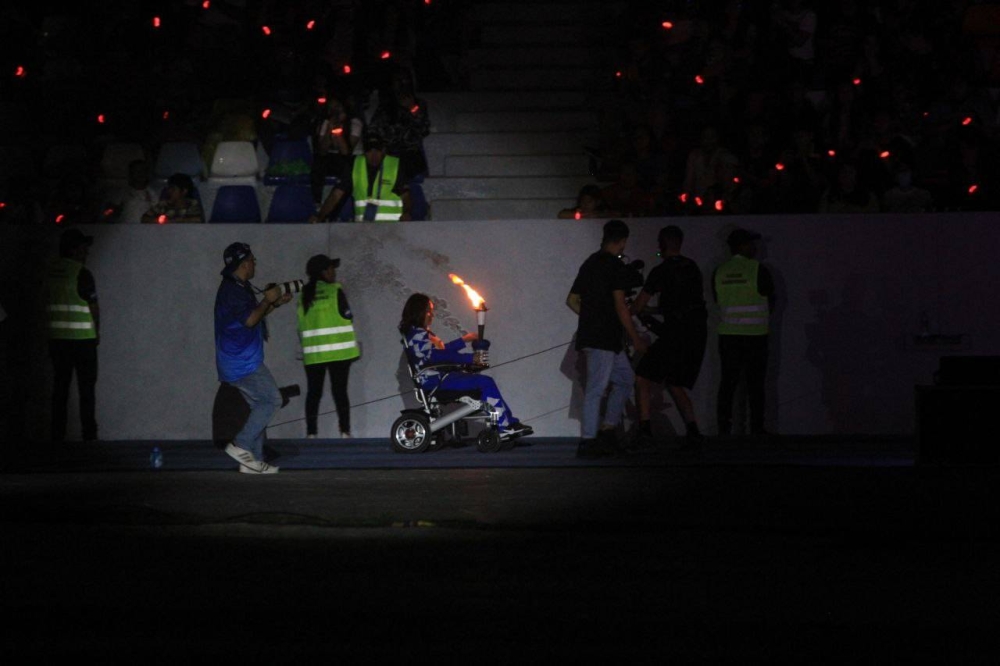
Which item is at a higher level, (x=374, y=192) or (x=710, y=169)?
(x=710, y=169)

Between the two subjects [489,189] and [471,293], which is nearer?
[471,293]

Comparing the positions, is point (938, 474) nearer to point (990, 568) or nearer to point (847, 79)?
point (990, 568)

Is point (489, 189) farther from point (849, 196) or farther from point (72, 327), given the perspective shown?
point (72, 327)

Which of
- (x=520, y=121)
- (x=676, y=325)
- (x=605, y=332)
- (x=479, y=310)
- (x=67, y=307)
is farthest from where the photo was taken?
(x=520, y=121)

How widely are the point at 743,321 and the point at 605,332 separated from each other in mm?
2368

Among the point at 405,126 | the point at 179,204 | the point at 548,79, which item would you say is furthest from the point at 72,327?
the point at 548,79

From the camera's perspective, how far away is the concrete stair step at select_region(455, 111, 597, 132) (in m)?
18.7

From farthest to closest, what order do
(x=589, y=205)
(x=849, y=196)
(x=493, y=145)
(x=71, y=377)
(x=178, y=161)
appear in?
(x=178, y=161) < (x=493, y=145) < (x=849, y=196) < (x=589, y=205) < (x=71, y=377)

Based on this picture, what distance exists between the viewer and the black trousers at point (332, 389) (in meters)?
15.6

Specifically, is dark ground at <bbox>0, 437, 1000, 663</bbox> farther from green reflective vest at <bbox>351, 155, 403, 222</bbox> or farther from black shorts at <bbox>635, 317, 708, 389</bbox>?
green reflective vest at <bbox>351, 155, 403, 222</bbox>

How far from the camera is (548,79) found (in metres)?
19.6

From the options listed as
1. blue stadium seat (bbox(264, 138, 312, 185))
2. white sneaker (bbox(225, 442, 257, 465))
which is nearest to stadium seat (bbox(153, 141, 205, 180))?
blue stadium seat (bbox(264, 138, 312, 185))

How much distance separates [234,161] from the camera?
18.4 meters

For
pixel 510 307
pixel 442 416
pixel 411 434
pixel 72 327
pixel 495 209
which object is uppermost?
pixel 495 209
